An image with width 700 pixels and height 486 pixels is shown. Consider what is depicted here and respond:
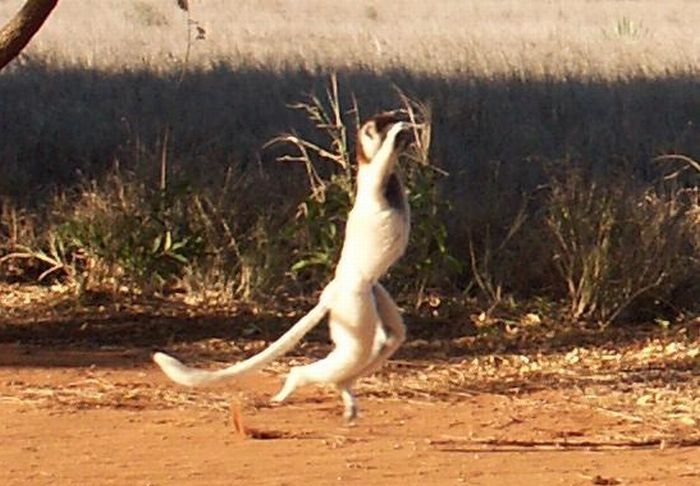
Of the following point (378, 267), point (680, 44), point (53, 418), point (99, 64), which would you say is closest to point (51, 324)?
point (53, 418)

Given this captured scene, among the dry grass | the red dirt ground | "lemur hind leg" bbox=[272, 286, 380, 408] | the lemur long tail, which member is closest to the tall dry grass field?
the dry grass

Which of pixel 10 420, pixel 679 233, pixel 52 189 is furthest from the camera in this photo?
pixel 52 189

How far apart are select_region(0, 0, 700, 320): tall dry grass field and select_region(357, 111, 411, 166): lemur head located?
618 cm

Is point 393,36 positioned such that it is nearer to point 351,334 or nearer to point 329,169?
point 329,169

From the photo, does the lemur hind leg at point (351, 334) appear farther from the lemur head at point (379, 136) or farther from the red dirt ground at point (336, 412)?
the red dirt ground at point (336, 412)

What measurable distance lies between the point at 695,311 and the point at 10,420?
5406 millimetres

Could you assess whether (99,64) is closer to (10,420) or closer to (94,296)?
(94,296)

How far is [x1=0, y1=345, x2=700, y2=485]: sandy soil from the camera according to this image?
7.36 metres

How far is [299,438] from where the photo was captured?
8047 millimetres

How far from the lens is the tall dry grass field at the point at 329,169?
1196 centimetres

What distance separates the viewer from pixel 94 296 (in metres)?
11.9

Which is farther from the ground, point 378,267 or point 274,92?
point 378,267

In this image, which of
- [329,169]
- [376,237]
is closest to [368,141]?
[376,237]

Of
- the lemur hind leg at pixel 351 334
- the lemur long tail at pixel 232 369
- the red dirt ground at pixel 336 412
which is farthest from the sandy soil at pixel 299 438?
the lemur hind leg at pixel 351 334
